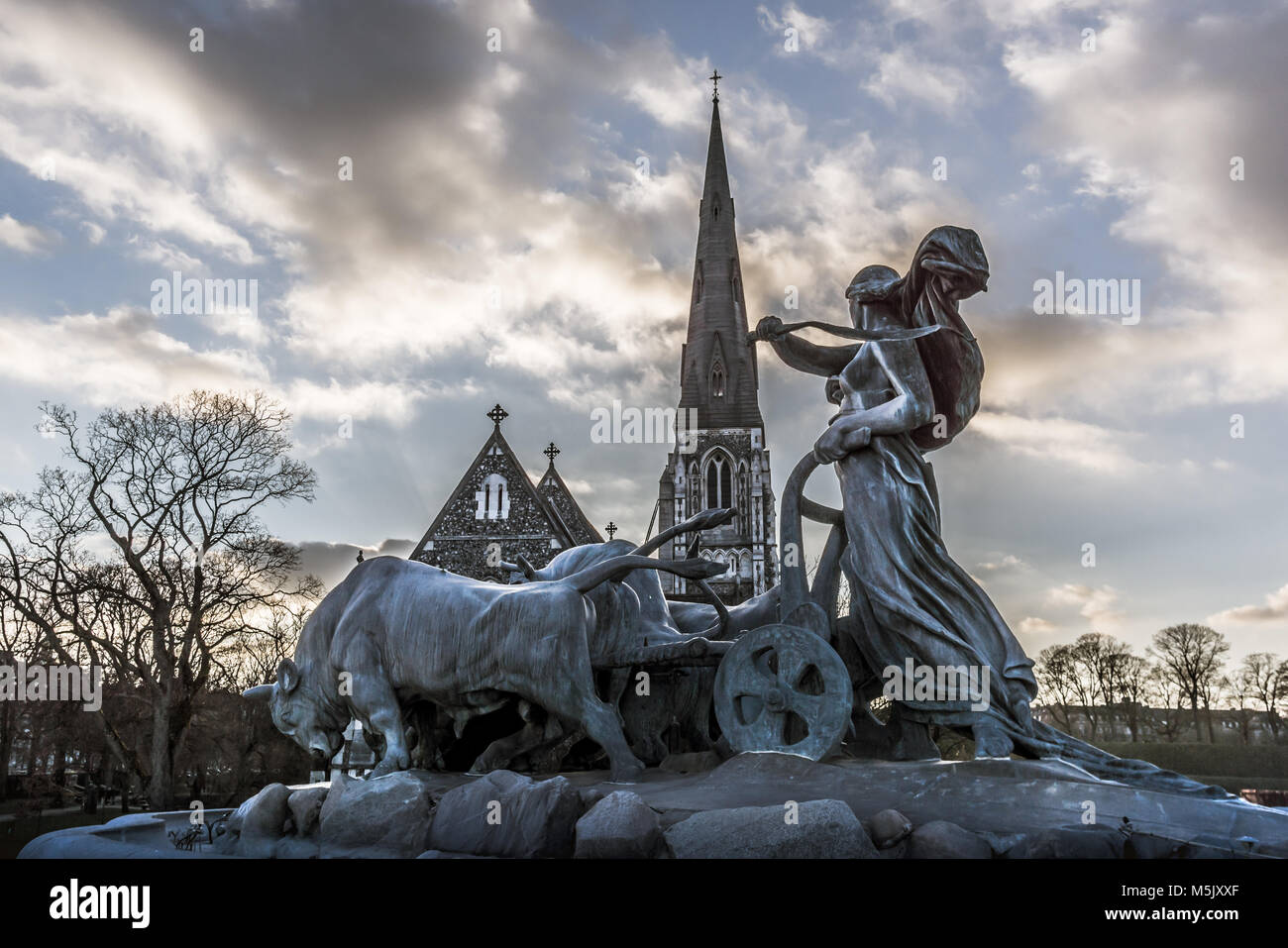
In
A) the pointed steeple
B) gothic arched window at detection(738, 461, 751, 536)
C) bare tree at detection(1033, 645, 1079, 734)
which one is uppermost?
the pointed steeple

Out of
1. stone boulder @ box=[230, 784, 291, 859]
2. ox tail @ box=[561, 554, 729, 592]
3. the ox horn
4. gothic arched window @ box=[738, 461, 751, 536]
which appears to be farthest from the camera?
gothic arched window @ box=[738, 461, 751, 536]

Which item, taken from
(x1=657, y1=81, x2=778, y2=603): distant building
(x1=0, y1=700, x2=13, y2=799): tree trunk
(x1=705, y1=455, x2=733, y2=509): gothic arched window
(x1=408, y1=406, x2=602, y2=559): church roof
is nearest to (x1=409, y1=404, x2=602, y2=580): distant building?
(x1=408, y1=406, x2=602, y2=559): church roof

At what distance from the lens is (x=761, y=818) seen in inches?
134

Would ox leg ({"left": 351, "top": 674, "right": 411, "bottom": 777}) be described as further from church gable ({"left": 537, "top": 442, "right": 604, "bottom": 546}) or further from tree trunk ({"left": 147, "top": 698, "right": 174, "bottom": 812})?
church gable ({"left": 537, "top": 442, "right": 604, "bottom": 546})

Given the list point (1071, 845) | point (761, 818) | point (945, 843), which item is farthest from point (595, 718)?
point (1071, 845)

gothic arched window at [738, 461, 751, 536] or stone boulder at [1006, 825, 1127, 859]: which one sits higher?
gothic arched window at [738, 461, 751, 536]

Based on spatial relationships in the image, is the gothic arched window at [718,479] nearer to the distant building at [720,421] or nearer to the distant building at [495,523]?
the distant building at [720,421]

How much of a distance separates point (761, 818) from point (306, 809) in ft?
6.98

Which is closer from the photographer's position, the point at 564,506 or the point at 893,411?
the point at 893,411

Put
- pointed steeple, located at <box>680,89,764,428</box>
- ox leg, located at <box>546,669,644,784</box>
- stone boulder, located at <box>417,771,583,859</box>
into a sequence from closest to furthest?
1. stone boulder, located at <box>417,771,583,859</box>
2. ox leg, located at <box>546,669,644,784</box>
3. pointed steeple, located at <box>680,89,764,428</box>

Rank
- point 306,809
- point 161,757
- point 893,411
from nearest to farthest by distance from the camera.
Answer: point 306,809, point 893,411, point 161,757

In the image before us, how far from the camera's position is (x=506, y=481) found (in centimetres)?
3531

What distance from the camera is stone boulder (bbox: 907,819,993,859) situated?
334 centimetres

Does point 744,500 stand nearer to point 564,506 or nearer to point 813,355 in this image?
point 564,506
